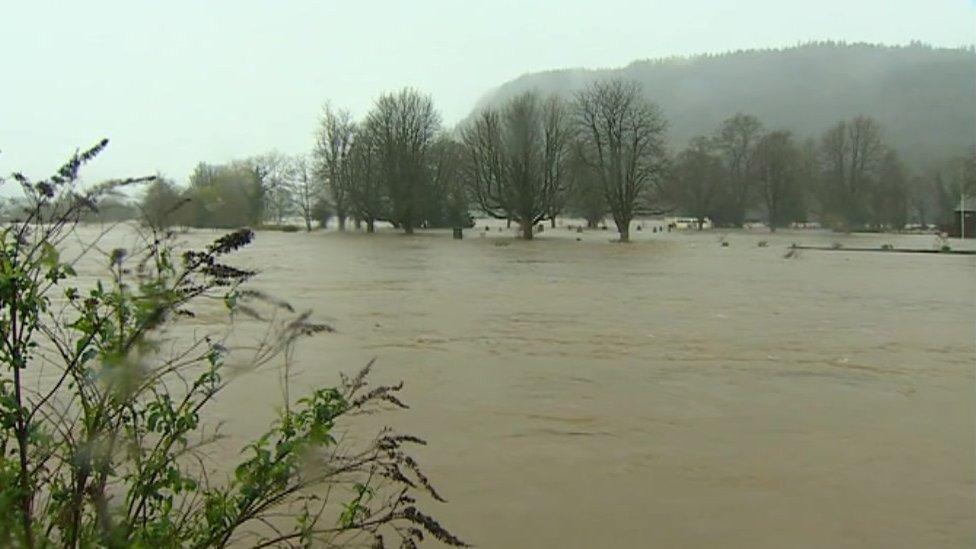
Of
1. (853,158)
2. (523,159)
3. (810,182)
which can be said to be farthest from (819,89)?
(523,159)

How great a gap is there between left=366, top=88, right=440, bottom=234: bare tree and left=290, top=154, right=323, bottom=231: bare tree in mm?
9017

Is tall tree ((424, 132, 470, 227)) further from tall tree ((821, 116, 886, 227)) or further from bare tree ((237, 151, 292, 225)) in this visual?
tall tree ((821, 116, 886, 227))

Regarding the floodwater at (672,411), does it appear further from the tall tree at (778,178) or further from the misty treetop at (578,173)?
the tall tree at (778,178)

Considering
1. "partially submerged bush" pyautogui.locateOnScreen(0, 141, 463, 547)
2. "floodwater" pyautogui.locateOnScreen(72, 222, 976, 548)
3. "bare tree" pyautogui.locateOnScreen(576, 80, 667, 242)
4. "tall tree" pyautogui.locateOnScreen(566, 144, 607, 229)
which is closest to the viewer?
"partially submerged bush" pyautogui.locateOnScreen(0, 141, 463, 547)

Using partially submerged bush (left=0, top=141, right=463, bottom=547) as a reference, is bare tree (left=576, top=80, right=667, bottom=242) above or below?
above

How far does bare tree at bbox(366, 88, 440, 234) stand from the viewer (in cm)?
5662

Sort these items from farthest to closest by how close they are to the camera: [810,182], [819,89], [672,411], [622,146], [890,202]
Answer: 1. [819,89]
2. [810,182]
3. [890,202]
4. [622,146]
5. [672,411]

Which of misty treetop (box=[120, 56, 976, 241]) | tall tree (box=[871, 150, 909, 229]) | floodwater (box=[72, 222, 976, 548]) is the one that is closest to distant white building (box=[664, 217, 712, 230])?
misty treetop (box=[120, 56, 976, 241])

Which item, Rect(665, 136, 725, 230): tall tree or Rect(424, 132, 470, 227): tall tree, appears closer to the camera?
Rect(424, 132, 470, 227): tall tree

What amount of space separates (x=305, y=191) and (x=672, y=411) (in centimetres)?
6087

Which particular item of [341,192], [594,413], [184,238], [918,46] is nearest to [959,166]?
[341,192]

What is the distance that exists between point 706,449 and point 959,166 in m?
65.2

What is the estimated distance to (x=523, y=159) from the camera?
1970 inches

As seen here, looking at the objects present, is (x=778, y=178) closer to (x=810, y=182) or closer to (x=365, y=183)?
(x=810, y=182)
